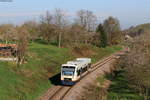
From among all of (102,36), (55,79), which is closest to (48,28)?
A: (102,36)

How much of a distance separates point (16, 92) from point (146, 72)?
54.0 feet

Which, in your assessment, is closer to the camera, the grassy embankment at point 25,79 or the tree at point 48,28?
the grassy embankment at point 25,79

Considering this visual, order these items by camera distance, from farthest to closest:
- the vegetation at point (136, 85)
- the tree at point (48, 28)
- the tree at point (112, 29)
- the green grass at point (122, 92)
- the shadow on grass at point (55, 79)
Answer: the tree at point (112, 29) → the tree at point (48, 28) → the shadow on grass at point (55, 79) → the vegetation at point (136, 85) → the green grass at point (122, 92)

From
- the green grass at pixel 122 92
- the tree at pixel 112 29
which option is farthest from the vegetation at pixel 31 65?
the tree at pixel 112 29

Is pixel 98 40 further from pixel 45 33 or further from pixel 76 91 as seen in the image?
pixel 76 91

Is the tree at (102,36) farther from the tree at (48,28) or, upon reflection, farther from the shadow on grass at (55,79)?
the shadow on grass at (55,79)

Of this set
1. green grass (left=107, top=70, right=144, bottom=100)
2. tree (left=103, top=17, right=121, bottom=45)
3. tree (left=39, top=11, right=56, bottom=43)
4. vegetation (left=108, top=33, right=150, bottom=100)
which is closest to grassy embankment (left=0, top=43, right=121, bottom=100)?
green grass (left=107, top=70, right=144, bottom=100)

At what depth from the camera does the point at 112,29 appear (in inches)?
3996

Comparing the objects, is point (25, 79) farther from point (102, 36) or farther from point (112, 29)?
point (112, 29)

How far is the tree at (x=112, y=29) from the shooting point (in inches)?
3943

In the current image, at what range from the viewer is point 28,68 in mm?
34188

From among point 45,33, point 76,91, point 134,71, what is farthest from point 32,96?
point 45,33

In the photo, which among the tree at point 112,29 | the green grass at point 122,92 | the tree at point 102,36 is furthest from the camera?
the tree at point 112,29

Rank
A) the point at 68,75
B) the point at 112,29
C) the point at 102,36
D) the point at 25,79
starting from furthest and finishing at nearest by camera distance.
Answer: the point at 112,29, the point at 102,36, the point at 68,75, the point at 25,79
